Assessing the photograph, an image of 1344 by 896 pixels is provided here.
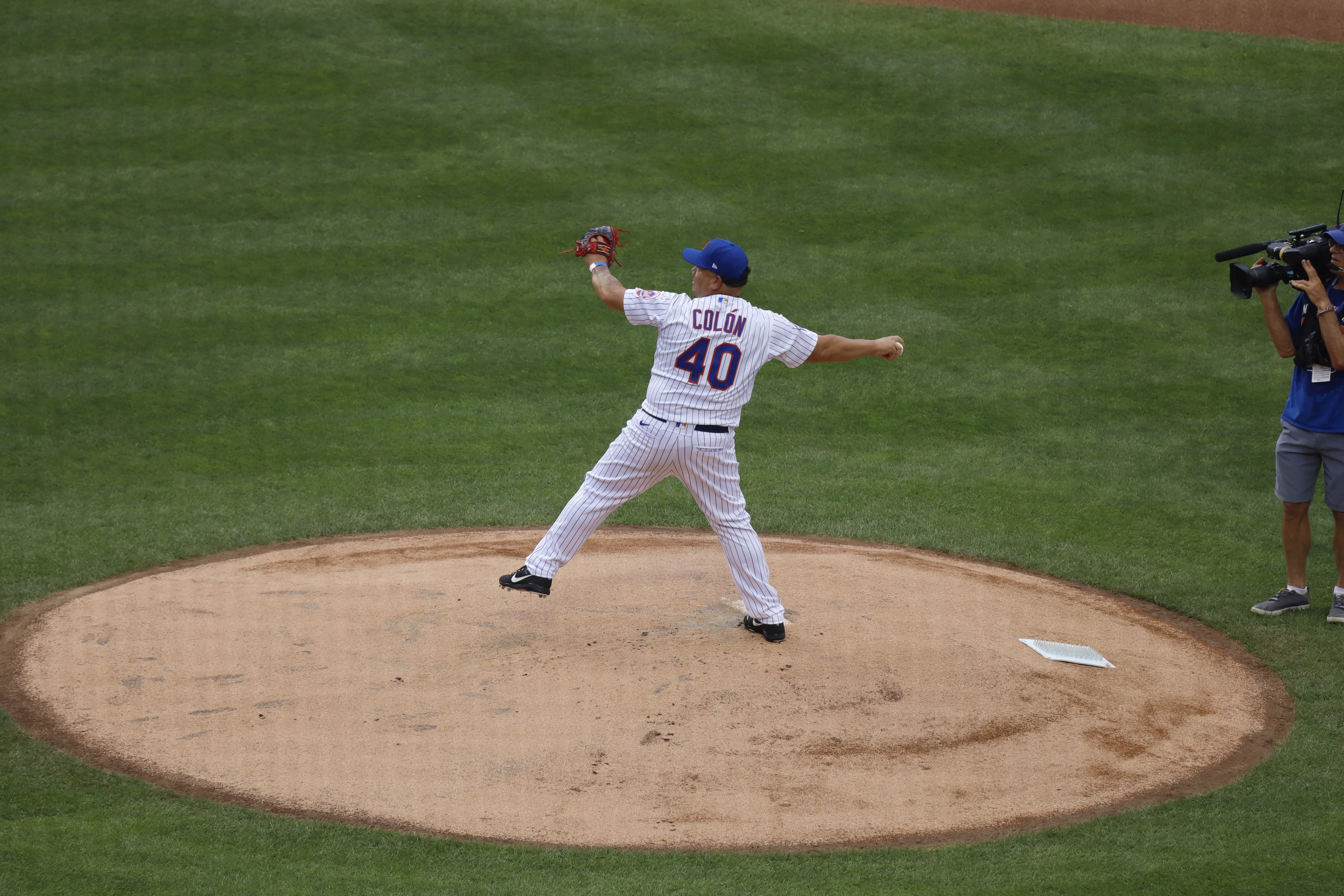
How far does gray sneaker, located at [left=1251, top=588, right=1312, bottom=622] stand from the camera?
691cm

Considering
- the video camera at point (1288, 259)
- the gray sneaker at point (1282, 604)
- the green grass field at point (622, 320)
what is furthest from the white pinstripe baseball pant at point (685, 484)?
the gray sneaker at point (1282, 604)

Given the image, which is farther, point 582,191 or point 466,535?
point 582,191

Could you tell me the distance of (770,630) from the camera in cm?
592

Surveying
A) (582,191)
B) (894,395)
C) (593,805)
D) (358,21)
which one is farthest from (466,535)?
(358,21)

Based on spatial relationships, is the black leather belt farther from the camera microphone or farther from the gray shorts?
the gray shorts

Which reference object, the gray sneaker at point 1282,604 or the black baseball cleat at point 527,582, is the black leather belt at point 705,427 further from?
the gray sneaker at point 1282,604

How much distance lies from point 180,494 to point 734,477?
→ 436 cm

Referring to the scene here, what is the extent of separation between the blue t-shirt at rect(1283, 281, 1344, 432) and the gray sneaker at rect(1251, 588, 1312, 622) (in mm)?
906

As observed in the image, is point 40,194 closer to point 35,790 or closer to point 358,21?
point 358,21

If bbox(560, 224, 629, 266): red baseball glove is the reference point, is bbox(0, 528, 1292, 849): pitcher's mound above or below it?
below

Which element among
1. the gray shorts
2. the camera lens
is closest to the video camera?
the camera lens

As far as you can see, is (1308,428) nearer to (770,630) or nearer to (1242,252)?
(1242,252)

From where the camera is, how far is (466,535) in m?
7.86

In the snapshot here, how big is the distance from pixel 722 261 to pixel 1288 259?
2881 mm
